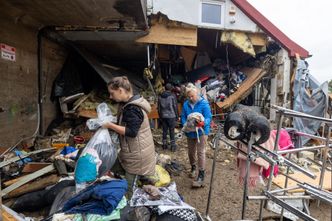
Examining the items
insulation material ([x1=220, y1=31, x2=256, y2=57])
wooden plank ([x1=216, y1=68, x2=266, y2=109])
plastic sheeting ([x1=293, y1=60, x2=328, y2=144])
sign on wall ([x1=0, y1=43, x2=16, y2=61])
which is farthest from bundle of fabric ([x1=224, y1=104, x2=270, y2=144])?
plastic sheeting ([x1=293, y1=60, x2=328, y2=144])

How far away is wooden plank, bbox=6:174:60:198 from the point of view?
11.2 feet

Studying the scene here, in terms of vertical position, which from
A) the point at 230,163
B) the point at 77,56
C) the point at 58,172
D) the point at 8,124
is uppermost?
the point at 77,56

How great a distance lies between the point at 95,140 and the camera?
2643mm

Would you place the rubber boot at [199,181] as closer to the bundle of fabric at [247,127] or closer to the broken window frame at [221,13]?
the bundle of fabric at [247,127]

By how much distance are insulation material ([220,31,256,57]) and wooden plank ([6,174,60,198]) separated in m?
5.83

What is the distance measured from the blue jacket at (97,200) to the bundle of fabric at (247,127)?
3.74 ft

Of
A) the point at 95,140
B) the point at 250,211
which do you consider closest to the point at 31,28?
the point at 95,140

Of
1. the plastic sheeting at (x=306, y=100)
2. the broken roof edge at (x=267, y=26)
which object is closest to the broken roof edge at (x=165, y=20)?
the broken roof edge at (x=267, y=26)

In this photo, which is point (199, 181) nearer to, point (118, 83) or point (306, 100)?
point (118, 83)

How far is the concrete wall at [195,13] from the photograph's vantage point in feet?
21.2

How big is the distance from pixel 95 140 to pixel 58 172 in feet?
5.11

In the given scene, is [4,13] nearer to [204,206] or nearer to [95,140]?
[95,140]

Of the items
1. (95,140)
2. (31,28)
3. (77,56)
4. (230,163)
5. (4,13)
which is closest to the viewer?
(95,140)

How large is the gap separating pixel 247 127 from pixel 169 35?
4.82m
